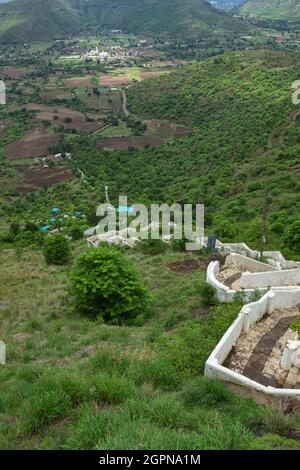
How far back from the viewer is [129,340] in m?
10.4

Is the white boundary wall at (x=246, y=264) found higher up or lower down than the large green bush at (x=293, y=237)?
higher up

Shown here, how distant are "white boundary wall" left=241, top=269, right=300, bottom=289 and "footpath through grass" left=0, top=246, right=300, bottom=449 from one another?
1643 millimetres

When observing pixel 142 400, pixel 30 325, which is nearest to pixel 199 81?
pixel 30 325

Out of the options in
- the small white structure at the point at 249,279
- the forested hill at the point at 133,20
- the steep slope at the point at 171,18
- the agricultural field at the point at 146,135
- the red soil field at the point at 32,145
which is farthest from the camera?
the steep slope at the point at 171,18

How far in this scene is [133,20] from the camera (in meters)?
181

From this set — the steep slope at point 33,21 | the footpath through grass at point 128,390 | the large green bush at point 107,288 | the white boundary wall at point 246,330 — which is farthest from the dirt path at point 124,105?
the steep slope at point 33,21

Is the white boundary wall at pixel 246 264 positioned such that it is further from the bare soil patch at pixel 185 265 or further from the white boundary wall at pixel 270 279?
the bare soil patch at pixel 185 265

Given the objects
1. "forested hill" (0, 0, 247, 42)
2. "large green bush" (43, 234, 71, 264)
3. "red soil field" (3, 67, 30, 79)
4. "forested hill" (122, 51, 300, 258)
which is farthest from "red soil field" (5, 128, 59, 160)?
"forested hill" (0, 0, 247, 42)

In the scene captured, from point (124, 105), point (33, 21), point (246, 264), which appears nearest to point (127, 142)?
point (124, 105)

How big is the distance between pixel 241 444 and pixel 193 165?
42.1m

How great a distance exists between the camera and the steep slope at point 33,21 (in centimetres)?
14850

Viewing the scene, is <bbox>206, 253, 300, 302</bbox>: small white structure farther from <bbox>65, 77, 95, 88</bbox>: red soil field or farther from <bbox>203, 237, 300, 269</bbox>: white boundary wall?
<bbox>65, 77, 95, 88</bbox>: red soil field

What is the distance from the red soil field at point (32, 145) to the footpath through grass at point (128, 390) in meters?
50.8

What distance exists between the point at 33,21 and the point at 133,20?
156 feet
